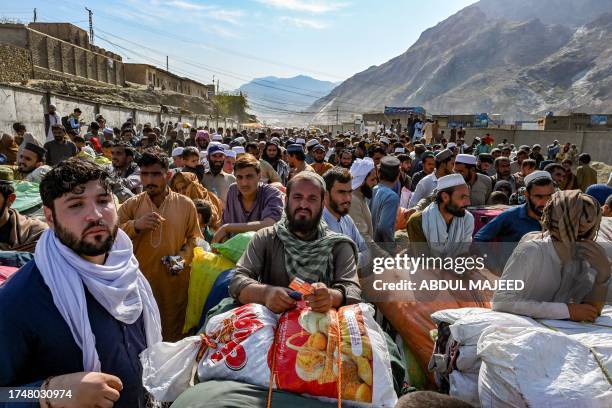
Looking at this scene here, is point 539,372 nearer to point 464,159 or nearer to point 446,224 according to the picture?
point 446,224

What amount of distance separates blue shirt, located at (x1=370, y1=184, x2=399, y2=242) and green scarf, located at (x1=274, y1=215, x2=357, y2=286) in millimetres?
1970

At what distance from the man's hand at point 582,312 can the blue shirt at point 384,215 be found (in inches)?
83.2

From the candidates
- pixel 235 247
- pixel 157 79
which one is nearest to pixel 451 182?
pixel 235 247

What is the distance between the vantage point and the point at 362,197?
4.36 m

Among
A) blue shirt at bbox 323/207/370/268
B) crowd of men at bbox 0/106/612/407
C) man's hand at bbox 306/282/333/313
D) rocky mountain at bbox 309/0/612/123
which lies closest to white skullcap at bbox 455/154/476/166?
crowd of men at bbox 0/106/612/407

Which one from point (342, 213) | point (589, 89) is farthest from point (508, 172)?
point (589, 89)

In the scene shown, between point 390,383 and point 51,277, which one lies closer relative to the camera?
point 51,277

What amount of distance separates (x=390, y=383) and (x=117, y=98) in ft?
125

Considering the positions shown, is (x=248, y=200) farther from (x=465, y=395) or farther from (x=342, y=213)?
(x=465, y=395)

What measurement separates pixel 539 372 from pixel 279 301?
1.18m

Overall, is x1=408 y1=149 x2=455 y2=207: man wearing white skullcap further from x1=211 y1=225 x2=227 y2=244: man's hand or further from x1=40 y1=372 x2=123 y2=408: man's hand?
x1=40 y1=372 x2=123 y2=408: man's hand

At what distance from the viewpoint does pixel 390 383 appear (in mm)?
1757

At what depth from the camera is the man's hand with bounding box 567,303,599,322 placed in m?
2.28

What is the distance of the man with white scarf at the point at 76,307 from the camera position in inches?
58.9
